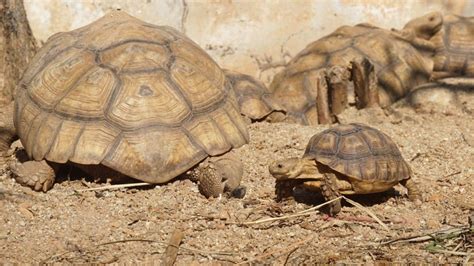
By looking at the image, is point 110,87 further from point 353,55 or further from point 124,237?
point 353,55

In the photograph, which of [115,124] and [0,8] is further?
[0,8]

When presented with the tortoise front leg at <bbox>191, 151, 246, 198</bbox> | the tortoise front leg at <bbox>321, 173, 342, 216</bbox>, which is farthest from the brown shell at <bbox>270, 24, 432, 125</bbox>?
the tortoise front leg at <bbox>321, 173, 342, 216</bbox>

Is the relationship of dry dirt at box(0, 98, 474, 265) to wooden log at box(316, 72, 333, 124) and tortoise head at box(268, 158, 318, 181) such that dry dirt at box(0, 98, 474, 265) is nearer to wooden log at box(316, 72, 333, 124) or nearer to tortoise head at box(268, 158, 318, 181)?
tortoise head at box(268, 158, 318, 181)

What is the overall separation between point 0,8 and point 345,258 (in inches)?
149

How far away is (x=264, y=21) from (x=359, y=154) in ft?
12.3

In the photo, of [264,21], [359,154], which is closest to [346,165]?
[359,154]

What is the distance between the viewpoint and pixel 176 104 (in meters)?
4.89

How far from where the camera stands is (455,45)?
27.4ft

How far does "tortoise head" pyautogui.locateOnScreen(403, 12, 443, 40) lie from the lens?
7.79 metres

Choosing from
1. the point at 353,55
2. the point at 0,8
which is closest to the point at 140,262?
the point at 0,8

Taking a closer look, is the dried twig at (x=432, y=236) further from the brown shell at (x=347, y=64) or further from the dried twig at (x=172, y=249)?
the brown shell at (x=347, y=64)

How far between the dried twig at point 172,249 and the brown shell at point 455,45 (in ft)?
16.7

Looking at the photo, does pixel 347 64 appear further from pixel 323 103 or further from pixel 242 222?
pixel 242 222

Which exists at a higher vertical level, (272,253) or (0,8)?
(0,8)
